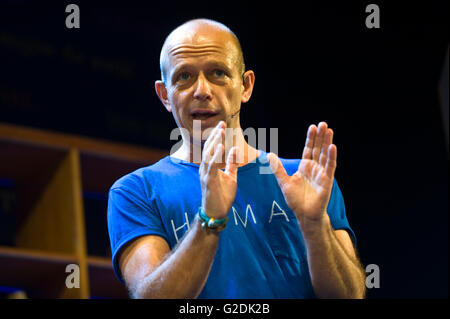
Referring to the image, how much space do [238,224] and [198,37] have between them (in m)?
0.41

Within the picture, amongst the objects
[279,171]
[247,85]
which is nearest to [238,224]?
[279,171]

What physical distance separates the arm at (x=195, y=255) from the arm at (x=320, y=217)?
134mm

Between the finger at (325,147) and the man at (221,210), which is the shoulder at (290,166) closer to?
the man at (221,210)

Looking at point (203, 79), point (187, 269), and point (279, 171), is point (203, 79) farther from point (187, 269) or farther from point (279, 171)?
point (187, 269)

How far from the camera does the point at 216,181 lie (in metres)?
1.42

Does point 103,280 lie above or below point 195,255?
above

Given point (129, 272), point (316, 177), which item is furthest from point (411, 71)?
point (129, 272)

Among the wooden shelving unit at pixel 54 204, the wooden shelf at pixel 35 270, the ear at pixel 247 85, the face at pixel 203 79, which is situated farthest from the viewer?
the wooden shelving unit at pixel 54 204

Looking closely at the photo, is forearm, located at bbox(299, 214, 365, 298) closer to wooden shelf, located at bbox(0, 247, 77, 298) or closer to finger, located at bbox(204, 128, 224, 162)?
finger, located at bbox(204, 128, 224, 162)

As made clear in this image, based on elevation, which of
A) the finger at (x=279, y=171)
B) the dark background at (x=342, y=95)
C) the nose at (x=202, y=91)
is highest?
the dark background at (x=342, y=95)

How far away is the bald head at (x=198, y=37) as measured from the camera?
1.66 meters

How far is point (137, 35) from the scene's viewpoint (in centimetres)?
357

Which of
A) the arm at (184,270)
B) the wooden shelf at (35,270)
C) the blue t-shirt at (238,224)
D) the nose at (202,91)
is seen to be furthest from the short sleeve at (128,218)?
the wooden shelf at (35,270)

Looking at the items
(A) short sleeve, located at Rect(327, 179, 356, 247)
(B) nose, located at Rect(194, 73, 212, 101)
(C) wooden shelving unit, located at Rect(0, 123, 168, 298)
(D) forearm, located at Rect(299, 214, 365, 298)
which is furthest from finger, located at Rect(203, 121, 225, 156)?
(C) wooden shelving unit, located at Rect(0, 123, 168, 298)
